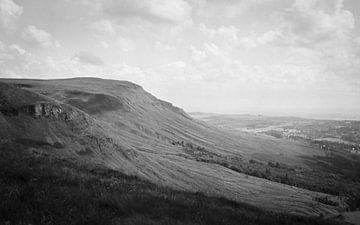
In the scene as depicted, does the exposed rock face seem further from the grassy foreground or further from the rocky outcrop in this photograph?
the grassy foreground

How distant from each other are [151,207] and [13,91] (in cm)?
4197

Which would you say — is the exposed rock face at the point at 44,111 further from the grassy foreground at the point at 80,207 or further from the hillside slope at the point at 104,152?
the grassy foreground at the point at 80,207

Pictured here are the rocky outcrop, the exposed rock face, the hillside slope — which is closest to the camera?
the hillside slope

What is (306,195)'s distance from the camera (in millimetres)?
55906

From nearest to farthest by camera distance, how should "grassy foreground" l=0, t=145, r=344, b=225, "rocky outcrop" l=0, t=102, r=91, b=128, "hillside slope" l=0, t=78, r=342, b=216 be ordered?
"grassy foreground" l=0, t=145, r=344, b=225
"hillside slope" l=0, t=78, r=342, b=216
"rocky outcrop" l=0, t=102, r=91, b=128

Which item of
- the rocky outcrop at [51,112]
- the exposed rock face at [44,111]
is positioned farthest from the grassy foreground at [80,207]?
the rocky outcrop at [51,112]

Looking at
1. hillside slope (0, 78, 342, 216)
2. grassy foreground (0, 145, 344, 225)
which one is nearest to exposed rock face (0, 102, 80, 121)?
hillside slope (0, 78, 342, 216)

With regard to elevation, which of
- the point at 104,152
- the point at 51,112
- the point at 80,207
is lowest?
the point at 104,152

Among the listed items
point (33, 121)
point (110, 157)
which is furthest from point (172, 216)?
point (33, 121)

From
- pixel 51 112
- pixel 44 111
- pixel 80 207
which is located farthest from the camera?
pixel 51 112

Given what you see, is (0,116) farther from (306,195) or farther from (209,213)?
(306,195)

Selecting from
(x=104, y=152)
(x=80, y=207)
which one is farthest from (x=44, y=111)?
(x=80, y=207)

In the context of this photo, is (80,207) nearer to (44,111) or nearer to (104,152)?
(104,152)

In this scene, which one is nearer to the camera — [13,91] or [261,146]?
[13,91]
